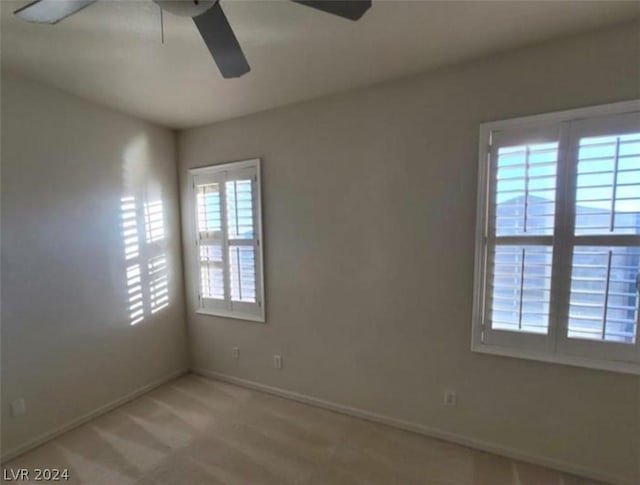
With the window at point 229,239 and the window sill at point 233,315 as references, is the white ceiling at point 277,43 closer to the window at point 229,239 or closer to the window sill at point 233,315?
the window at point 229,239

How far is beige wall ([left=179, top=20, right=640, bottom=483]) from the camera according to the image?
1.94 m

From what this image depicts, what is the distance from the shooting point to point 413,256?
238 centimetres

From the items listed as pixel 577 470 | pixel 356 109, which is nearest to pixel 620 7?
pixel 356 109

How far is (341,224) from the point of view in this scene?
2.62 meters

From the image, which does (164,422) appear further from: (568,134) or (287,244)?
(568,134)

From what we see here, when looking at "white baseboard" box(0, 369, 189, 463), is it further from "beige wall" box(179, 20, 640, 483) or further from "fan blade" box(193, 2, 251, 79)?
"fan blade" box(193, 2, 251, 79)

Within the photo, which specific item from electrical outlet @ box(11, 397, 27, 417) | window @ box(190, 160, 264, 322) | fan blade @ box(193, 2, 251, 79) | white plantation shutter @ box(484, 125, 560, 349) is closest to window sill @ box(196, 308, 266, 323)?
window @ box(190, 160, 264, 322)

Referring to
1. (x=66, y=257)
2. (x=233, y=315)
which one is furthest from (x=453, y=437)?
(x=66, y=257)

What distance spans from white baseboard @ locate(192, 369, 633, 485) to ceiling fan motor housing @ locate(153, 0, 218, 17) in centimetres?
276

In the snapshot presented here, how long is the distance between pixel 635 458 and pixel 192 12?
10.5ft

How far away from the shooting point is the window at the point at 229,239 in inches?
119

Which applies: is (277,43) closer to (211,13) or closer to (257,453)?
(211,13)

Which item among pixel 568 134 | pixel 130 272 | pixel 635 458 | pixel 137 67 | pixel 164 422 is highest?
pixel 137 67

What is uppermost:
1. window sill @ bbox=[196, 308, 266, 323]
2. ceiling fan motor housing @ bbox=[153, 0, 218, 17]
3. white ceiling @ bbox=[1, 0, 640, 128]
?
white ceiling @ bbox=[1, 0, 640, 128]
